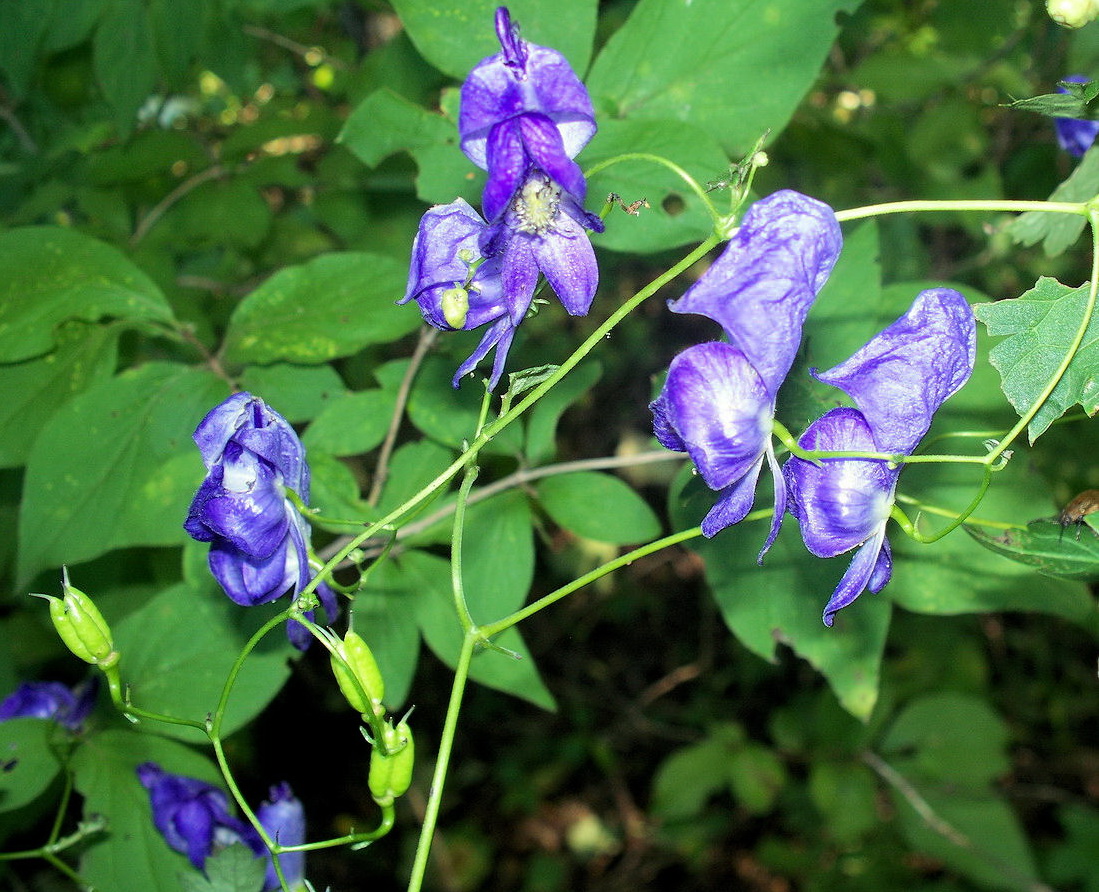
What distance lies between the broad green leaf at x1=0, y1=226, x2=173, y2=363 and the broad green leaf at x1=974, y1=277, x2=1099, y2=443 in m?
1.16

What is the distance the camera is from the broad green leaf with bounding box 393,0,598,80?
1.35 m

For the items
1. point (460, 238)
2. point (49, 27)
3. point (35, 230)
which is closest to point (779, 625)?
point (460, 238)

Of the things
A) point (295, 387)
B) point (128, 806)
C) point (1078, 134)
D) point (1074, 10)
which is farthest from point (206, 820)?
point (1078, 134)

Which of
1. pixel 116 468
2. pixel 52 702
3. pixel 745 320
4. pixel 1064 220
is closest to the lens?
pixel 745 320

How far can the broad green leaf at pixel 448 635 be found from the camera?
4.46 feet

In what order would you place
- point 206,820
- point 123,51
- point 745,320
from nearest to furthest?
point 745,320, point 206,820, point 123,51

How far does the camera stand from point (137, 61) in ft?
5.84

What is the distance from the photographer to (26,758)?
54.1 inches

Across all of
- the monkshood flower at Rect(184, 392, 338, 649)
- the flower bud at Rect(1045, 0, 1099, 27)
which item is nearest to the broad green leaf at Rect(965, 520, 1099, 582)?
the flower bud at Rect(1045, 0, 1099, 27)

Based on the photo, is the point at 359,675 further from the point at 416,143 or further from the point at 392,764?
the point at 416,143

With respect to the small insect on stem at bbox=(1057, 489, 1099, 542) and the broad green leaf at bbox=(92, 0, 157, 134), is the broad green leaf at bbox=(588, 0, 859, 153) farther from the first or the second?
the broad green leaf at bbox=(92, 0, 157, 134)

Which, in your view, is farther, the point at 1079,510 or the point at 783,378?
the point at 1079,510

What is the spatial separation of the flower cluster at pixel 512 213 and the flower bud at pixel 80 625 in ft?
1.38

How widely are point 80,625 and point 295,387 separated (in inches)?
22.3
